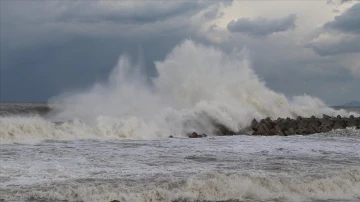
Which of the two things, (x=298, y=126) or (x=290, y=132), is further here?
(x=298, y=126)

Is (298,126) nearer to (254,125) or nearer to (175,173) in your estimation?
(254,125)

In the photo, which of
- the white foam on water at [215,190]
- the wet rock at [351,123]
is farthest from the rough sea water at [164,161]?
the wet rock at [351,123]

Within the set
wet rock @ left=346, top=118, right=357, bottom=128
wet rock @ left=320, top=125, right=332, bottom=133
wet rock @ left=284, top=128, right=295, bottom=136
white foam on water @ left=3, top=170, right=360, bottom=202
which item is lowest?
white foam on water @ left=3, top=170, right=360, bottom=202

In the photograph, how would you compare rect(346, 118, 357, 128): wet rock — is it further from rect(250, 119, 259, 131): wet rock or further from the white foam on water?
the white foam on water

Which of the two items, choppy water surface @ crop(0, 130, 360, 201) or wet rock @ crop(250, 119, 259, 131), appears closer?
choppy water surface @ crop(0, 130, 360, 201)

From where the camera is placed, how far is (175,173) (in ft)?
32.2

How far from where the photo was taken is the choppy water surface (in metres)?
8.30

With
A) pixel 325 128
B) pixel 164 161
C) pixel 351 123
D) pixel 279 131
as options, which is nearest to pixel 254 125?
pixel 279 131

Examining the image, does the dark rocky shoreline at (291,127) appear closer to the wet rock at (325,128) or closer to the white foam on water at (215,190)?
the wet rock at (325,128)

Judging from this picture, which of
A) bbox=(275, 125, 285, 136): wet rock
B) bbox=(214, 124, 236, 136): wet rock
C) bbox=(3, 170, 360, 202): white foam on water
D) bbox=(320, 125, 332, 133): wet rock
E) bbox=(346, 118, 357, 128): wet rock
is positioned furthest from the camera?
bbox=(346, 118, 357, 128): wet rock

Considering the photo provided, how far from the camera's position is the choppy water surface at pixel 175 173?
27.2 ft

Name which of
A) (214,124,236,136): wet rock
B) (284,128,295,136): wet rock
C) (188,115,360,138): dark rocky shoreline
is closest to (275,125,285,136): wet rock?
(188,115,360,138): dark rocky shoreline

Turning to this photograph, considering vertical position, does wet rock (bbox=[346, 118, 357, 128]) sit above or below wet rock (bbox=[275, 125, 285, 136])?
above

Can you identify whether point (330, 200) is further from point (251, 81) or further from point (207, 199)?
point (251, 81)
